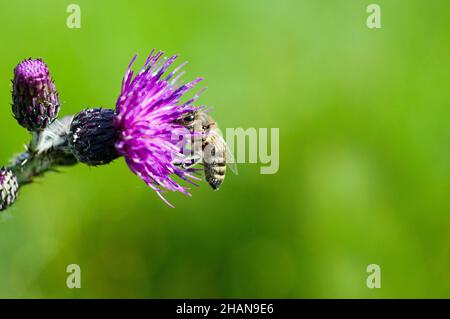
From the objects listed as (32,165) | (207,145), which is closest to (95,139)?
(32,165)

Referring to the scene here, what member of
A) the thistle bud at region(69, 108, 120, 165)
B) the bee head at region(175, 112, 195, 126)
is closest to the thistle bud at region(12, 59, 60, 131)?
the thistle bud at region(69, 108, 120, 165)

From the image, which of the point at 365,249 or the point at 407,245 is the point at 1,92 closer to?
the point at 365,249

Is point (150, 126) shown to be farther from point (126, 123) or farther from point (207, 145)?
point (207, 145)

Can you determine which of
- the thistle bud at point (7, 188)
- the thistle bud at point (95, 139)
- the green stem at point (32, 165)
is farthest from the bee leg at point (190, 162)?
the thistle bud at point (7, 188)

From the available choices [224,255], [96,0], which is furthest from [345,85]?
[96,0]

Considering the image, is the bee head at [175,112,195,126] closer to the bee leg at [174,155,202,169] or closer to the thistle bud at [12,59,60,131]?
the bee leg at [174,155,202,169]

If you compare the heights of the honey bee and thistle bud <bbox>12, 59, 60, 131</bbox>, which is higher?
thistle bud <bbox>12, 59, 60, 131</bbox>
